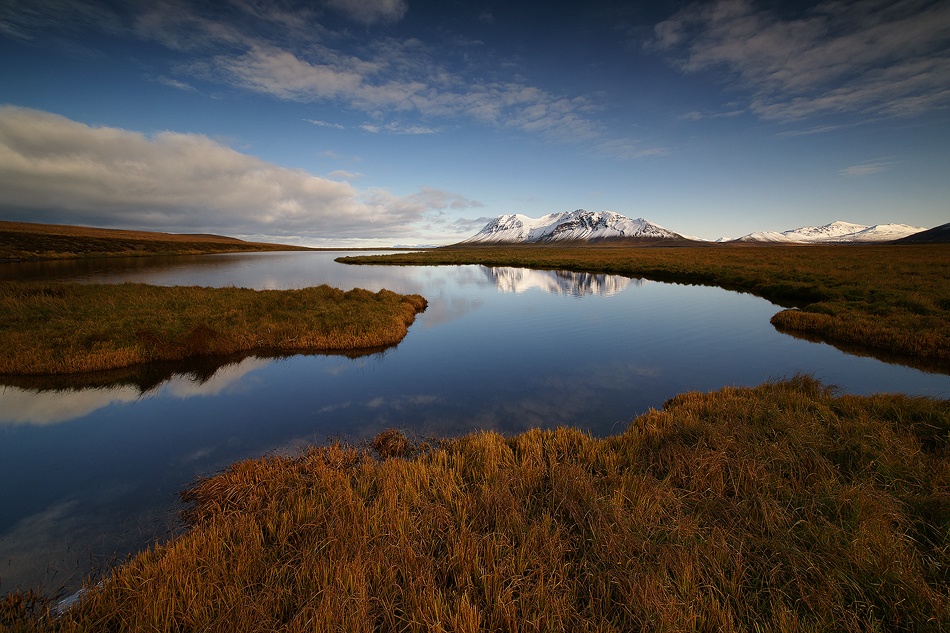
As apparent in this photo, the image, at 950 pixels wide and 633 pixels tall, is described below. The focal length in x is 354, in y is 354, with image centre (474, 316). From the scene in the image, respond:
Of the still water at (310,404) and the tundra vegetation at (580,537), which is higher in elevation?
the tundra vegetation at (580,537)

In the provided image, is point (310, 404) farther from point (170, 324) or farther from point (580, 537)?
point (170, 324)

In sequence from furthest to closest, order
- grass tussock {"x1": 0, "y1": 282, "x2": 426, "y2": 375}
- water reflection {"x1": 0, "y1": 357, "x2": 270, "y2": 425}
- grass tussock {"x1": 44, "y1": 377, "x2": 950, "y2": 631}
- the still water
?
grass tussock {"x1": 0, "y1": 282, "x2": 426, "y2": 375} → water reflection {"x1": 0, "y1": 357, "x2": 270, "y2": 425} → the still water → grass tussock {"x1": 44, "y1": 377, "x2": 950, "y2": 631}

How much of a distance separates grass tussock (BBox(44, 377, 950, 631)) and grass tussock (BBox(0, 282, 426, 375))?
1122 centimetres

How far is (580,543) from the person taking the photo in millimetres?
4711

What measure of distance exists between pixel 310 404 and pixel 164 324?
11.2m

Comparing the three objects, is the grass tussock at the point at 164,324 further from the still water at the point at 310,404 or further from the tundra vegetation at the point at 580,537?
the tundra vegetation at the point at 580,537

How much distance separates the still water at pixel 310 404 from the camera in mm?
6859

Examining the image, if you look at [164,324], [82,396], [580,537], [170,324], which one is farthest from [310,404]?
[164,324]

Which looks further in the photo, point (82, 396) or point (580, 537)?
point (82, 396)

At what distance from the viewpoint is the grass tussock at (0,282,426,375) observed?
1423cm

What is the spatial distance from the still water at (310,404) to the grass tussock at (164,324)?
1593 mm

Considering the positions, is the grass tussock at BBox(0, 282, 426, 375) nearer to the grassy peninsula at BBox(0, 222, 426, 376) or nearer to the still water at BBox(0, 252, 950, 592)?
the grassy peninsula at BBox(0, 222, 426, 376)

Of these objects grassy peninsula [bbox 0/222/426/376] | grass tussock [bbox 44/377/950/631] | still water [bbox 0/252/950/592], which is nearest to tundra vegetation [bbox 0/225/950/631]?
grass tussock [bbox 44/377/950/631]

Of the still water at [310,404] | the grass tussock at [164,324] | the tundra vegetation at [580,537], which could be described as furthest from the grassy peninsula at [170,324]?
the tundra vegetation at [580,537]
